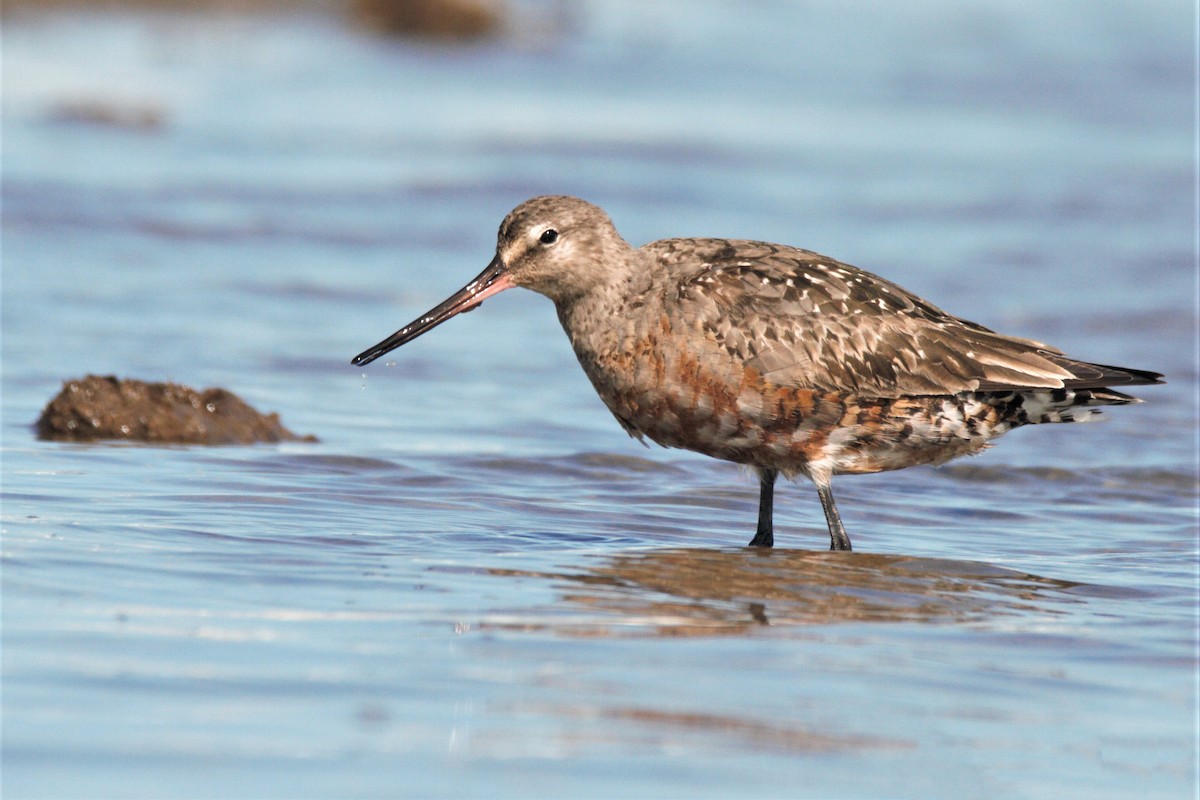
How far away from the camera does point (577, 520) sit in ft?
23.0

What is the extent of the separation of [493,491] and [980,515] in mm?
2013

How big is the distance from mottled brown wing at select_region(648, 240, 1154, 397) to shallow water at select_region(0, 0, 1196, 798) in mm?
655

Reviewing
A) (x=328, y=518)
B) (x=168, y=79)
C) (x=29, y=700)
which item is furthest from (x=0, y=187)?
(x=29, y=700)

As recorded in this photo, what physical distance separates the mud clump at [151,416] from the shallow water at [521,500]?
0.23 m

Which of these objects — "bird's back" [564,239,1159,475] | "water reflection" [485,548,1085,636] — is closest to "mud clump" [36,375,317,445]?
"bird's back" [564,239,1159,475]

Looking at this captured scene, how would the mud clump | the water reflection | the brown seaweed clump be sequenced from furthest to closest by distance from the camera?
the brown seaweed clump < the mud clump < the water reflection

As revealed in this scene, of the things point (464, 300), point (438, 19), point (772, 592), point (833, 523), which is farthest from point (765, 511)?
point (438, 19)

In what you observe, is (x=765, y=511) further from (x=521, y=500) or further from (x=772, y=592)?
(x=521, y=500)

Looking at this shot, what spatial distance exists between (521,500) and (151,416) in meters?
1.70

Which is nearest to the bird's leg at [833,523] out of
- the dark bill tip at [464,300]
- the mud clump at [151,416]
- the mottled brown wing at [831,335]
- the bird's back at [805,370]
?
the bird's back at [805,370]

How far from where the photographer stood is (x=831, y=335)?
6.53 m

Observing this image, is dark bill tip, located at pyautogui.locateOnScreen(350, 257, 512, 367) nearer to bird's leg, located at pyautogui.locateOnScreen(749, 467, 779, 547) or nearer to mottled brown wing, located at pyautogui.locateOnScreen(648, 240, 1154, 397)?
mottled brown wing, located at pyautogui.locateOnScreen(648, 240, 1154, 397)

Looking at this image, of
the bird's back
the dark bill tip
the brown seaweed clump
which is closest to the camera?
the bird's back

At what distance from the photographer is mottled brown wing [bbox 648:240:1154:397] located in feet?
21.1
